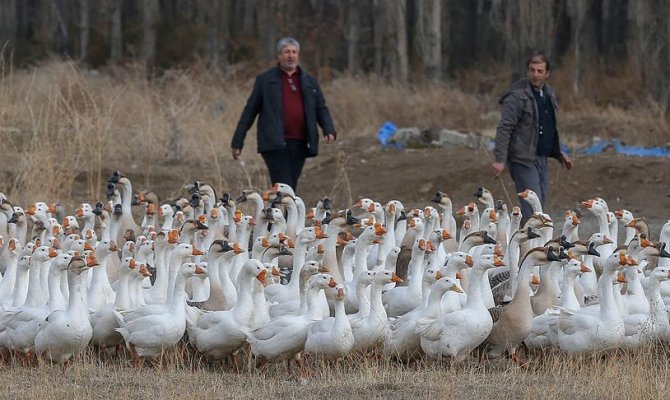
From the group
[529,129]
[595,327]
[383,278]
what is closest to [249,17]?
[529,129]

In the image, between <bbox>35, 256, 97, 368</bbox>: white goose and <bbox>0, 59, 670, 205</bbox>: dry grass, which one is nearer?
<bbox>35, 256, 97, 368</bbox>: white goose

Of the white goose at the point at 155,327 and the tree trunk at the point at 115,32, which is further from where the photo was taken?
the tree trunk at the point at 115,32

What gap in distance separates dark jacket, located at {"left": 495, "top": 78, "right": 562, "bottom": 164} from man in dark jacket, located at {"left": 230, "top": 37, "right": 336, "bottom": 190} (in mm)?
1926

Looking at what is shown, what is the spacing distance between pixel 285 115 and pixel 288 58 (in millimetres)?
→ 578

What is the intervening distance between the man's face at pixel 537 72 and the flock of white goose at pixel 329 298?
1344mm

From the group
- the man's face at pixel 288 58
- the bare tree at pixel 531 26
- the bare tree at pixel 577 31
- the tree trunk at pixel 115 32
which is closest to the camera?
the man's face at pixel 288 58

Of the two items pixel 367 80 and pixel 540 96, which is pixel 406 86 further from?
pixel 540 96

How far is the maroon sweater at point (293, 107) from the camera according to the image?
13805mm

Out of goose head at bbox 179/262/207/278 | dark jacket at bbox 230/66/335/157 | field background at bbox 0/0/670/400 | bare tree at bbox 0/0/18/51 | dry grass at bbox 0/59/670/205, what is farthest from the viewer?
bare tree at bbox 0/0/18/51

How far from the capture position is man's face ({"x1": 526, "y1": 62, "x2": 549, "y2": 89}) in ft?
41.4

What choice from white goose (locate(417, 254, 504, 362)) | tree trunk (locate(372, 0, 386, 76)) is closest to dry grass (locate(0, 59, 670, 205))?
tree trunk (locate(372, 0, 386, 76))

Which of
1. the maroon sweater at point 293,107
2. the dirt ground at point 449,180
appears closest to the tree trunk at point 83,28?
the dirt ground at point 449,180

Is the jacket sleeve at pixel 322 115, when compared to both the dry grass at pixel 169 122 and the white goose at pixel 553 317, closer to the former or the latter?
the dry grass at pixel 169 122

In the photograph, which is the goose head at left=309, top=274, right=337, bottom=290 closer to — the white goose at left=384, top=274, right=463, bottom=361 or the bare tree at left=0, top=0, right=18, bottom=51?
the white goose at left=384, top=274, right=463, bottom=361
